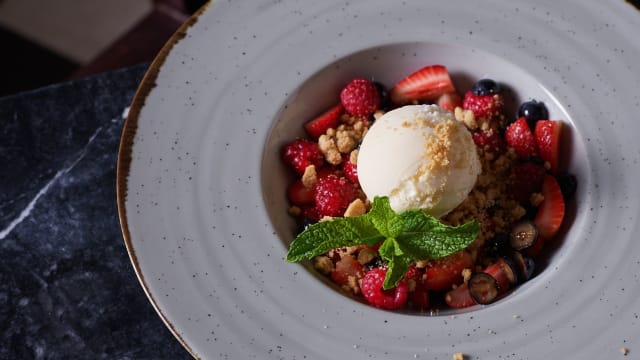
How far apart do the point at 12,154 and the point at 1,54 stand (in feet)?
4.62

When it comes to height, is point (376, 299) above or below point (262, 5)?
below

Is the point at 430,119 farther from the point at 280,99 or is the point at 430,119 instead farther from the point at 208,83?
the point at 208,83

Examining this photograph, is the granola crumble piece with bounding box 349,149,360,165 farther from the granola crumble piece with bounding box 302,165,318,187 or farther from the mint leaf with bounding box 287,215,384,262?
the mint leaf with bounding box 287,215,384,262

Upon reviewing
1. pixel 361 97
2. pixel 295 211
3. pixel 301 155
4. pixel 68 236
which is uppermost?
pixel 361 97

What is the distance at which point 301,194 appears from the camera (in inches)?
60.1

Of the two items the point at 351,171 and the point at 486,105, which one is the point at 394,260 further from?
the point at 486,105

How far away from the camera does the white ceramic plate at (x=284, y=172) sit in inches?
49.7

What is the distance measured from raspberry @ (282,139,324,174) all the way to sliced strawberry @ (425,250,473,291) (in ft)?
1.12

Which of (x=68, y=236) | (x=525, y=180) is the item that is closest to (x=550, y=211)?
(x=525, y=180)

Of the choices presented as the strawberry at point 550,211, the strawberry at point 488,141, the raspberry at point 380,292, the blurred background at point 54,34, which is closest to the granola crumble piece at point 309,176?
the raspberry at point 380,292

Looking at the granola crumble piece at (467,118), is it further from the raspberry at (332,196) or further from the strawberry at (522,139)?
the raspberry at (332,196)

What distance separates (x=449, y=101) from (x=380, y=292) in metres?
0.50

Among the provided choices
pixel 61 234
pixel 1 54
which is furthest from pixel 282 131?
pixel 1 54

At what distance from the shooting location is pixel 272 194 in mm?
1492
